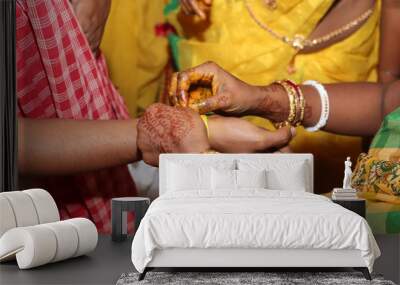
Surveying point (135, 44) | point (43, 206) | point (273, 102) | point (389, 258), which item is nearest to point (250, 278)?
point (389, 258)

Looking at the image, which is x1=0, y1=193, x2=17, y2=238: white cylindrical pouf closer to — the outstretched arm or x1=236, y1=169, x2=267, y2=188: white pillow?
x1=236, y1=169, x2=267, y2=188: white pillow

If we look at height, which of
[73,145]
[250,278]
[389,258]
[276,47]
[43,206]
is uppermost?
[276,47]

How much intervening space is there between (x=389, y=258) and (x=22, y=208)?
2.28 m

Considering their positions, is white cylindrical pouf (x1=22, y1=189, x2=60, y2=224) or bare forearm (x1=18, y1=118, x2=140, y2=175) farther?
bare forearm (x1=18, y1=118, x2=140, y2=175)

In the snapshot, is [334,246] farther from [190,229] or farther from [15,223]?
[15,223]

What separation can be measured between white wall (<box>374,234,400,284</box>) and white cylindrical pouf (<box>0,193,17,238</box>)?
2.13m

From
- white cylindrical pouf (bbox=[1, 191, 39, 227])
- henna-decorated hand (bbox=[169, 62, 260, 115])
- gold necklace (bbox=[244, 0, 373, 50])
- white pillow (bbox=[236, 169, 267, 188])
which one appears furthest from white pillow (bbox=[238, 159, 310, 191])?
white cylindrical pouf (bbox=[1, 191, 39, 227])

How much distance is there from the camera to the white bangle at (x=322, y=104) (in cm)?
520

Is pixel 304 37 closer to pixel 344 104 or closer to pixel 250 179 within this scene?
pixel 344 104

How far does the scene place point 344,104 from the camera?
521 centimetres

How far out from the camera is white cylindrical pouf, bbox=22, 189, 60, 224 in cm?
432

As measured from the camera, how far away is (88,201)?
535 centimetres

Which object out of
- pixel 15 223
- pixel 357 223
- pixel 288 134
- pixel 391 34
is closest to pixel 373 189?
pixel 288 134

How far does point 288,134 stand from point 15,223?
7.07ft
